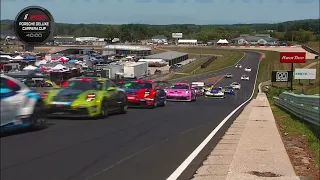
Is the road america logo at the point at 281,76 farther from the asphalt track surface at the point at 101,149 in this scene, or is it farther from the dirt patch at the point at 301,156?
the asphalt track surface at the point at 101,149

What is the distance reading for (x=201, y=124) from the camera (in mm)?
13852

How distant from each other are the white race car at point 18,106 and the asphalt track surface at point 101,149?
0.34 meters

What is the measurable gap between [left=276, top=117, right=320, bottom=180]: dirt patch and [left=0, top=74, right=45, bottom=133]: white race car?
5.27 metres

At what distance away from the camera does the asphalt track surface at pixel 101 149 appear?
17.4 ft

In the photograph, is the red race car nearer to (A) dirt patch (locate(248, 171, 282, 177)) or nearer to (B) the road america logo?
(A) dirt patch (locate(248, 171, 282, 177))

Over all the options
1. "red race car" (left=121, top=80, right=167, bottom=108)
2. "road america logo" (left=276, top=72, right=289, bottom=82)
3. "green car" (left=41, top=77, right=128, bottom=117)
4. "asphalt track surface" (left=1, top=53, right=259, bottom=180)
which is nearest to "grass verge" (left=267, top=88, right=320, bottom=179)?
"asphalt track surface" (left=1, top=53, right=259, bottom=180)

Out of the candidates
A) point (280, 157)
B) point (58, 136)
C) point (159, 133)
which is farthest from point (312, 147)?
point (58, 136)

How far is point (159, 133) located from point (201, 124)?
3.27 m

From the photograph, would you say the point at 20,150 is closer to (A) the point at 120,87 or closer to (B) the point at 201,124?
(A) the point at 120,87

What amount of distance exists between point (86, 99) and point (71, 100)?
1041 millimetres

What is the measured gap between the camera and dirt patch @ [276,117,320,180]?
7922mm

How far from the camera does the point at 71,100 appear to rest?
7.01 metres

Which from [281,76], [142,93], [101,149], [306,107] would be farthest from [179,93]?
[281,76]

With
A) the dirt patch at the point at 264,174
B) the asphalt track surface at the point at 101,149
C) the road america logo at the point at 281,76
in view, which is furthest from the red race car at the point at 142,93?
the road america logo at the point at 281,76
